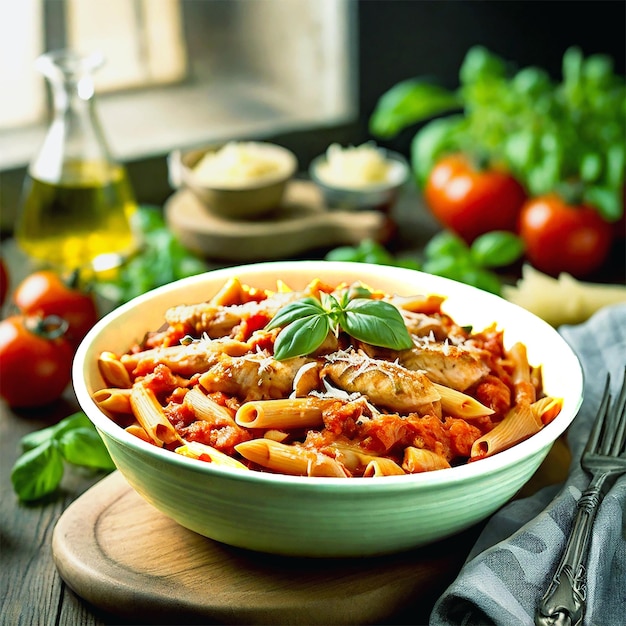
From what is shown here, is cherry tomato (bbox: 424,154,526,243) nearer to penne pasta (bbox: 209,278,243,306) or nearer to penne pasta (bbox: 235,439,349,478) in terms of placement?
penne pasta (bbox: 209,278,243,306)

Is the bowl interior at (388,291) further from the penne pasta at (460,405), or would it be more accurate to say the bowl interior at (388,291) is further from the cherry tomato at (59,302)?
the cherry tomato at (59,302)

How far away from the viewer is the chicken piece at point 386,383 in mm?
1707

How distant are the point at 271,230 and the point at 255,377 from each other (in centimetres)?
175

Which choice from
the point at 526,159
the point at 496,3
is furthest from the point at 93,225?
the point at 496,3

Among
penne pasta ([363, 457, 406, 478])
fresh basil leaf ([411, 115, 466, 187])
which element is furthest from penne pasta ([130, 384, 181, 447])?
fresh basil leaf ([411, 115, 466, 187])

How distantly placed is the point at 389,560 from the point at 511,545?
224mm

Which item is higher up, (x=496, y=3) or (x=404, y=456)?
(x=496, y=3)

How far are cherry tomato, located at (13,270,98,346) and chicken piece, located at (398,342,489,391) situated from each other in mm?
1168

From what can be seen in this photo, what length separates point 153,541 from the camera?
1.80 metres

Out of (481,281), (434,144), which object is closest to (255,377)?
(481,281)

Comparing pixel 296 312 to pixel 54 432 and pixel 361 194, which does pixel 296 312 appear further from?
pixel 361 194

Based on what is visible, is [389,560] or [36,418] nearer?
[389,560]

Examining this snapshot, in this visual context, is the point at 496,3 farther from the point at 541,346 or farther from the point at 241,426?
the point at 241,426

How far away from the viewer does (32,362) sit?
238 centimetres
